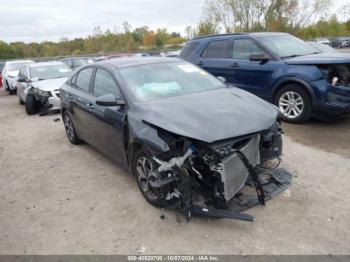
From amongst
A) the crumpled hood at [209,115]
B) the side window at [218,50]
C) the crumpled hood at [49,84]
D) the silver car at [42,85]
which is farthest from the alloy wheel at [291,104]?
the crumpled hood at [49,84]

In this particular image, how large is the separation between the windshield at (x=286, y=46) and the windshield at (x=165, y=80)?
8.44ft

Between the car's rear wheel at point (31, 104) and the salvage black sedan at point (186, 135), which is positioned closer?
the salvage black sedan at point (186, 135)

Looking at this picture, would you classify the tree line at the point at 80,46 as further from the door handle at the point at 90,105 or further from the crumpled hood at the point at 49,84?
the door handle at the point at 90,105

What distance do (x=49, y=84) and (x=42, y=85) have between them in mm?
205

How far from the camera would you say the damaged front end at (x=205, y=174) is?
3.17 meters

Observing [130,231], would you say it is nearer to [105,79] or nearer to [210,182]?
[210,182]

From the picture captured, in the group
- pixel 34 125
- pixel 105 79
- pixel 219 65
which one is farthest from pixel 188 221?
pixel 34 125

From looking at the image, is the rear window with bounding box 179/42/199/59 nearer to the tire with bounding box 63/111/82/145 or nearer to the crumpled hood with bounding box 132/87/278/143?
the tire with bounding box 63/111/82/145

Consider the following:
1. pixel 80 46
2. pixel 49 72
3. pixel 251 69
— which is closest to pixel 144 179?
pixel 251 69

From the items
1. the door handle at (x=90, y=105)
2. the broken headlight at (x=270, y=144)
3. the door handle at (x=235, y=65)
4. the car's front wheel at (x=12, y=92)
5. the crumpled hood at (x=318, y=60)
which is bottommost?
the car's front wheel at (x=12, y=92)

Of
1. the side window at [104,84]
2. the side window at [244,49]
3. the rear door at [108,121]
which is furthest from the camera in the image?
the side window at [244,49]

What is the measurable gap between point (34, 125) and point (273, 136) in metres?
6.64

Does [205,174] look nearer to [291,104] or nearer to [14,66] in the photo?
[291,104]

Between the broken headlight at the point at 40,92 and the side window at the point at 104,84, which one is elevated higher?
the side window at the point at 104,84
